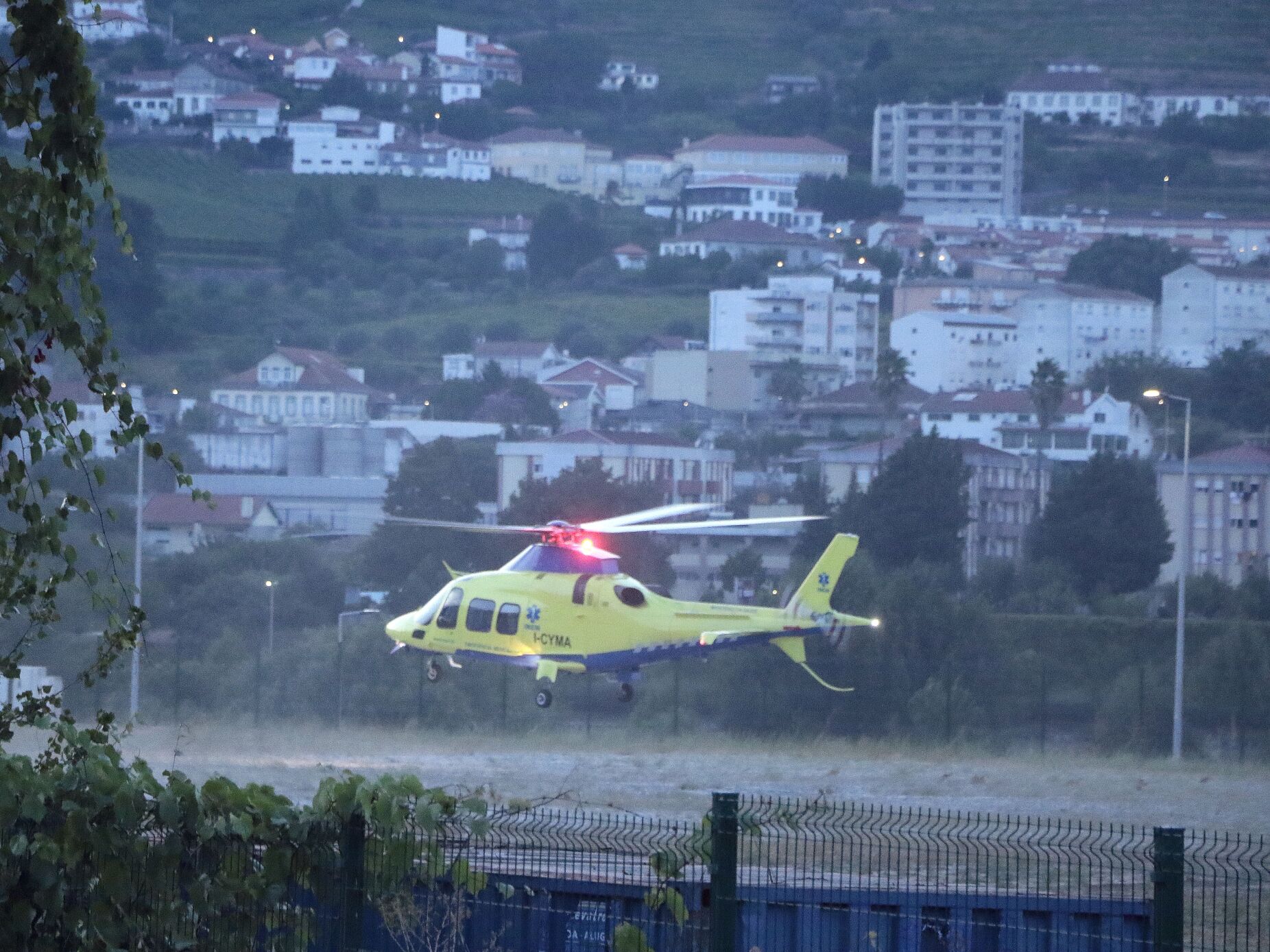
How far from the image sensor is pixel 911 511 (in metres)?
77.4

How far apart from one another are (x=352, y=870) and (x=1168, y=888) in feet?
10.3

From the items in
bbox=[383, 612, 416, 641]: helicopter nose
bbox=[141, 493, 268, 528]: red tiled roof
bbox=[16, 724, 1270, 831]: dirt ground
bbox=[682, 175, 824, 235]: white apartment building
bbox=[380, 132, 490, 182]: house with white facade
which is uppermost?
bbox=[380, 132, 490, 182]: house with white facade

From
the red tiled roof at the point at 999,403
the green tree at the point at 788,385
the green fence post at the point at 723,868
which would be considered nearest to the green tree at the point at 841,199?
the green tree at the point at 788,385

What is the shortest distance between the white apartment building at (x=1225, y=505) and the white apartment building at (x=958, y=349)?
51.6 metres

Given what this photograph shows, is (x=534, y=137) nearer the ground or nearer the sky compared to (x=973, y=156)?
nearer the ground

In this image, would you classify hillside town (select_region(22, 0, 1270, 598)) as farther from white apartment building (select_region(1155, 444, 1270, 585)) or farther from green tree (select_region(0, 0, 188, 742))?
green tree (select_region(0, 0, 188, 742))

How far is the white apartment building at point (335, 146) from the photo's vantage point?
187 metres

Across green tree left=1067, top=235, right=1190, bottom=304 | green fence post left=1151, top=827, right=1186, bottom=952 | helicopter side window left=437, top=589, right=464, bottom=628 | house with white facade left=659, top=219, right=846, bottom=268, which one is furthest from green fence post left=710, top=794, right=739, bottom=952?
house with white facade left=659, top=219, right=846, bottom=268

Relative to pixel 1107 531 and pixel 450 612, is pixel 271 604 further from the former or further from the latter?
pixel 1107 531

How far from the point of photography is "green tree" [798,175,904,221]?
194000 mm

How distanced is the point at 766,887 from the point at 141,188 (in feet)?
508

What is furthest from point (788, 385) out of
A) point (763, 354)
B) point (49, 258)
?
point (49, 258)

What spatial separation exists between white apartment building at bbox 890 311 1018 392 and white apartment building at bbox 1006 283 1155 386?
112cm

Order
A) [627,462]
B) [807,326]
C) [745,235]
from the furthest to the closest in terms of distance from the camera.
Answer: [745,235] → [807,326] → [627,462]
